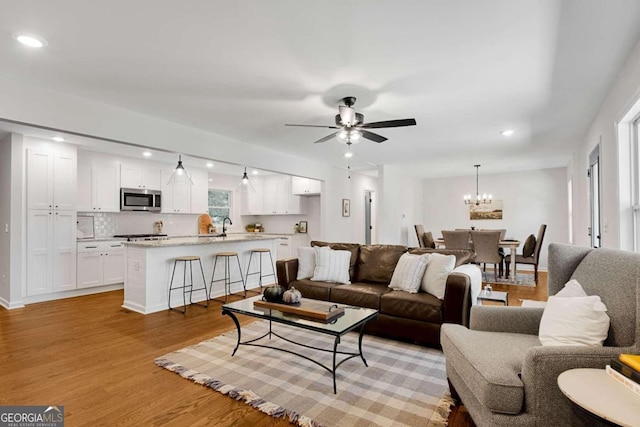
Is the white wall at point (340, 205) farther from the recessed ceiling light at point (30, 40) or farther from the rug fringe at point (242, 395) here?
the recessed ceiling light at point (30, 40)

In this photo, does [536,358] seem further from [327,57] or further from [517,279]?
[517,279]

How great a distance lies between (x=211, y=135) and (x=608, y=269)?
174 inches

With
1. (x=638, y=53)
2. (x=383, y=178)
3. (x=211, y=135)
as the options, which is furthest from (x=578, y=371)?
(x=383, y=178)

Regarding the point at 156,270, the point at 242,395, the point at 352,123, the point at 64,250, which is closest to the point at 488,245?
the point at 352,123

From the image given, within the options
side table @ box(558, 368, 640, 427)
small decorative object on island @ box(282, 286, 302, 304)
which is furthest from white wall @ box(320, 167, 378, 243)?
side table @ box(558, 368, 640, 427)

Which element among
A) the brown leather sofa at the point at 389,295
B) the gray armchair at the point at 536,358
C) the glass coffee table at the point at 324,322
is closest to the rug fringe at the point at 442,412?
the gray armchair at the point at 536,358

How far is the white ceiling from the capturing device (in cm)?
200

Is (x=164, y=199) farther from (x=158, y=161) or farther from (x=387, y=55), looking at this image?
(x=387, y=55)

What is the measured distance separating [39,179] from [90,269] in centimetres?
155

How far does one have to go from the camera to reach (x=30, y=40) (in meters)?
2.30

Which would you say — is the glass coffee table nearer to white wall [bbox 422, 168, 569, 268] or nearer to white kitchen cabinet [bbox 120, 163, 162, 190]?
white kitchen cabinet [bbox 120, 163, 162, 190]

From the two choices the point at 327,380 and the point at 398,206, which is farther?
the point at 398,206

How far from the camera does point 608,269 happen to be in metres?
1.79

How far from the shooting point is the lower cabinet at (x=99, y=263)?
5312mm
